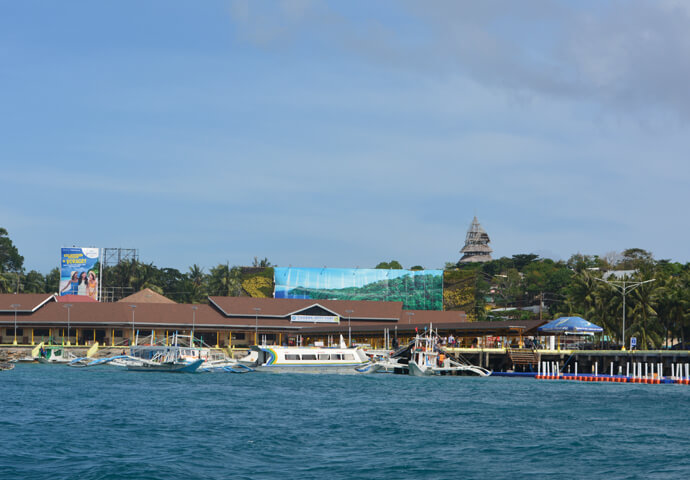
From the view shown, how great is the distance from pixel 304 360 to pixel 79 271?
2071 inches

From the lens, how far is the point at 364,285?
458 feet

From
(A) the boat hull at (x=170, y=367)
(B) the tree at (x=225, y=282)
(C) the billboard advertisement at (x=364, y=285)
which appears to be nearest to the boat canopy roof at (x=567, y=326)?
(A) the boat hull at (x=170, y=367)

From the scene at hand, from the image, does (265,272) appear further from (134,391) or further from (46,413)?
(46,413)

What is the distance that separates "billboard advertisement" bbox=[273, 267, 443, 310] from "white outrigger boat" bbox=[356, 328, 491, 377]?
53.3 metres

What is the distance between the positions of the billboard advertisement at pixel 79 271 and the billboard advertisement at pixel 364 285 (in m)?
29.2

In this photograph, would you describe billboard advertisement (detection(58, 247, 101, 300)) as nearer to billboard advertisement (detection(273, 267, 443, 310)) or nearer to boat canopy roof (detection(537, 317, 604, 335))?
billboard advertisement (detection(273, 267, 443, 310))

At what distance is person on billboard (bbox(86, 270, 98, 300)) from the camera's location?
399 feet

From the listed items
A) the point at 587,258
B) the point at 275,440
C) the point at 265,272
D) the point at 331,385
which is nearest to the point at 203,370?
the point at 331,385

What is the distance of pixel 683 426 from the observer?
38531 millimetres

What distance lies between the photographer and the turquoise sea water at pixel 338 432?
27.9 metres

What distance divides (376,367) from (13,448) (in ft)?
180

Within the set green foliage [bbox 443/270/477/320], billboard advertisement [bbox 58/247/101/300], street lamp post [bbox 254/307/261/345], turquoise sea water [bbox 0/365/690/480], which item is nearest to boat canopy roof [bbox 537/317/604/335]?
turquoise sea water [bbox 0/365/690/480]

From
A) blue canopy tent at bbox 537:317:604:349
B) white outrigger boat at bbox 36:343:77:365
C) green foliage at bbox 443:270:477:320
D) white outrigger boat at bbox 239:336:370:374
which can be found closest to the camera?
white outrigger boat at bbox 239:336:370:374

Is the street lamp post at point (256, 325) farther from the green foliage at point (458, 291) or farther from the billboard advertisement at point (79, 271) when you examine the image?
the green foliage at point (458, 291)
